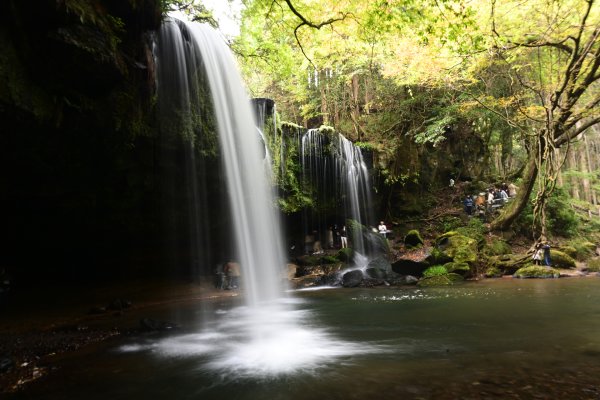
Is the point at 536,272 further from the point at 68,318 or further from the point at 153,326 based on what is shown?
the point at 68,318

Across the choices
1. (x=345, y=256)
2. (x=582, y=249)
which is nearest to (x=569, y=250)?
(x=582, y=249)

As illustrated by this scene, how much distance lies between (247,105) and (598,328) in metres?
11.5

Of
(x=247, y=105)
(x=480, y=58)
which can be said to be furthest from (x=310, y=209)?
(x=480, y=58)

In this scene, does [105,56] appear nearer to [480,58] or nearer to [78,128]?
[78,128]

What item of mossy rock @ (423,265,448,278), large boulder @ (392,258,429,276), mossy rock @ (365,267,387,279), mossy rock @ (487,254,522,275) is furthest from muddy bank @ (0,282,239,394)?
mossy rock @ (487,254,522,275)

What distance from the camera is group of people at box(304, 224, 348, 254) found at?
1871 cm

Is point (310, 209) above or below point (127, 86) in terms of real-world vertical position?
below

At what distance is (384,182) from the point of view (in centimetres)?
2092

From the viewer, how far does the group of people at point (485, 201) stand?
2077cm

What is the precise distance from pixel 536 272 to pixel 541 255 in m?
1.49

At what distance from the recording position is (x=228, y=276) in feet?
46.5

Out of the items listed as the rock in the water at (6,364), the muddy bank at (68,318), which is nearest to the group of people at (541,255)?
the muddy bank at (68,318)

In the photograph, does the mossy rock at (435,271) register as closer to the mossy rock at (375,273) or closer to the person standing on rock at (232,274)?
the mossy rock at (375,273)

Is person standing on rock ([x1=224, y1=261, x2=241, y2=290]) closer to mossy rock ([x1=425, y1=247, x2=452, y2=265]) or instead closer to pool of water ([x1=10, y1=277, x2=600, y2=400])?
pool of water ([x1=10, y1=277, x2=600, y2=400])
